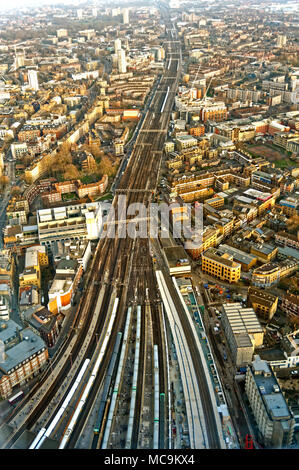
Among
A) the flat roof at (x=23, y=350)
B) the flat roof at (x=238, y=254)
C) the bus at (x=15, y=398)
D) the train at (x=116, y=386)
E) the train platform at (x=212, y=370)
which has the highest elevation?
the flat roof at (x=238, y=254)

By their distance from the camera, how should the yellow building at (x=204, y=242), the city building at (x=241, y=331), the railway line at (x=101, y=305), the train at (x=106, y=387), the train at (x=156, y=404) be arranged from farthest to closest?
the yellow building at (x=204, y=242)
the city building at (x=241, y=331)
the railway line at (x=101, y=305)
the train at (x=106, y=387)
the train at (x=156, y=404)

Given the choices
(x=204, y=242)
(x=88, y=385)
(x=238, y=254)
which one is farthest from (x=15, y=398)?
(x=238, y=254)

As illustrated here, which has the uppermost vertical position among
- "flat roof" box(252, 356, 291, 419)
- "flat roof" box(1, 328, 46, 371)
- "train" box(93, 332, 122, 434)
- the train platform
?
"flat roof" box(252, 356, 291, 419)

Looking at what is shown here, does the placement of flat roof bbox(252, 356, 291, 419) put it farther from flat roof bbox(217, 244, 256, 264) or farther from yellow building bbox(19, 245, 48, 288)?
yellow building bbox(19, 245, 48, 288)

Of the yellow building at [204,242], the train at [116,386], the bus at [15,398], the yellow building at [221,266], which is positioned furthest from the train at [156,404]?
the yellow building at [204,242]

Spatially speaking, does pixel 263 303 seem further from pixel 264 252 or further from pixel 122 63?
pixel 122 63

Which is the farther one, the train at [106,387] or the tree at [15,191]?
the tree at [15,191]

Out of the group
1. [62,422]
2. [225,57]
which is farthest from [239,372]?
[225,57]

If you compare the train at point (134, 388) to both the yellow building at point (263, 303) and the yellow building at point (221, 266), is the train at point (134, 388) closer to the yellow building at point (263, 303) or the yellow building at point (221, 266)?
the yellow building at point (221, 266)

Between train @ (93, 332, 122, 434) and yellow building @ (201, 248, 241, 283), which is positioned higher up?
yellow building @ (201, 248, 241, 283)

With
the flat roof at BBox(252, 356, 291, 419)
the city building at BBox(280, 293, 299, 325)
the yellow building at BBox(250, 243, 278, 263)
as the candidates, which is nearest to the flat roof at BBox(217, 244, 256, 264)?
the yellow building at BBox(250, 243, 278, 263)
